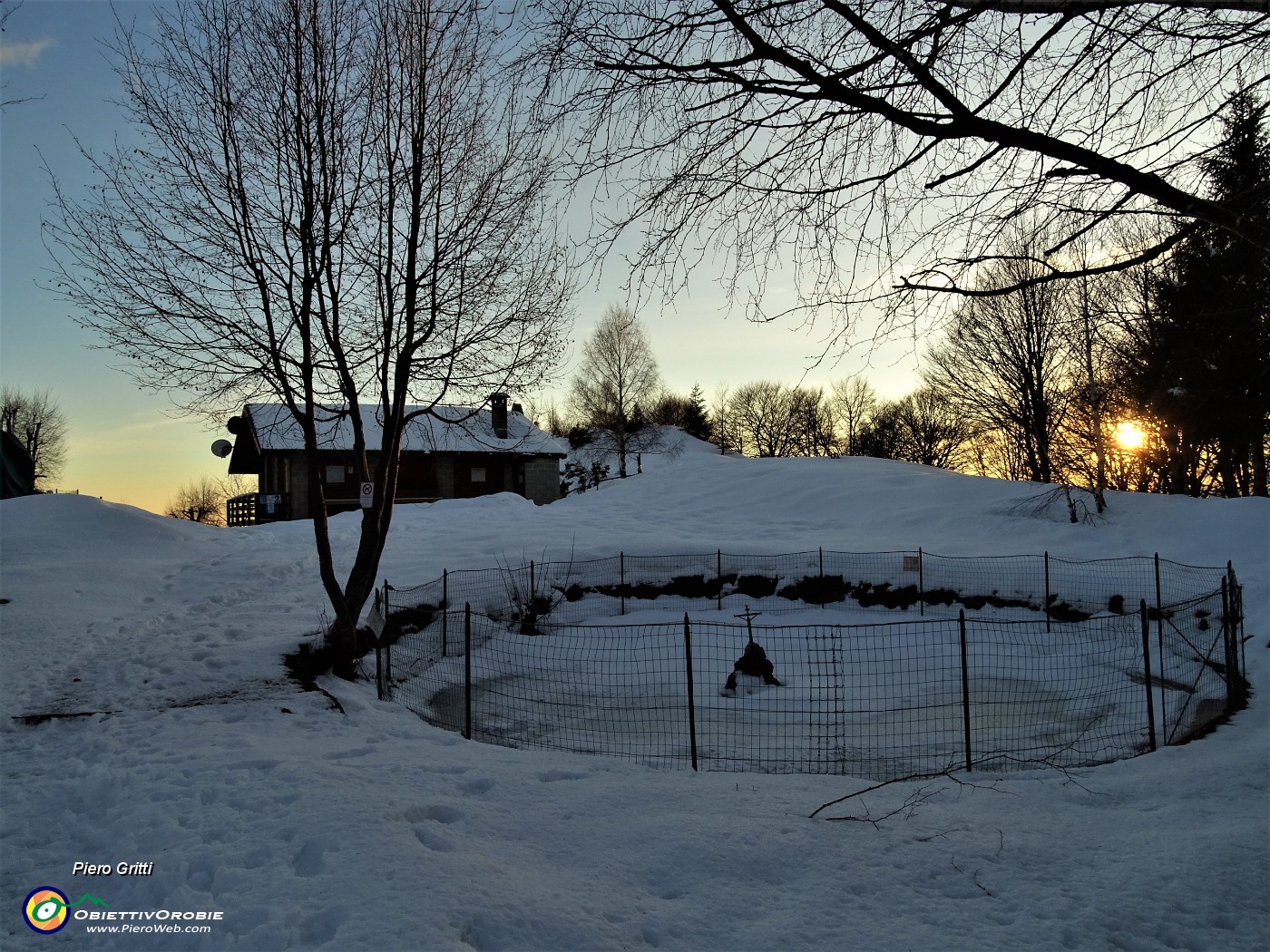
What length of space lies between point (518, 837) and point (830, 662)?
186 inches

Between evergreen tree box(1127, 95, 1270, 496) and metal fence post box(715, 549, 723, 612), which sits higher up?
evergreen tree box(1127, 95, 1270, 496)

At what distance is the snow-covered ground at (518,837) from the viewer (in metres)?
3.26

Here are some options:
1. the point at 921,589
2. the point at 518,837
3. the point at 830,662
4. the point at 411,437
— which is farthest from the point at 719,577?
the point at 411,437

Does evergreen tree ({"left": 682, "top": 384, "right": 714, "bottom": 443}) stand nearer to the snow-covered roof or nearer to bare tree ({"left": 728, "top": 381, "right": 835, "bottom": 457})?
bare tree ({"left": 728, "top": 381, "right": 835, "bottom": 457})

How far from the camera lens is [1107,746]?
24.5 ft

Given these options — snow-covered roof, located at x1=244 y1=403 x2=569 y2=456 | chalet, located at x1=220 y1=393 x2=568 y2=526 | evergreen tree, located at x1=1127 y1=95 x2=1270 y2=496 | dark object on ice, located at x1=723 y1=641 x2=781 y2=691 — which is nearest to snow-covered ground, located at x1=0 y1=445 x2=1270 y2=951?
dark object on ice, located at x1=723 y1=641 x2=781 y2=691

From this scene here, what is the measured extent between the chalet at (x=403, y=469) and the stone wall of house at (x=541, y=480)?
0.17 feet

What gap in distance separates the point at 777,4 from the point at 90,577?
14.0 m

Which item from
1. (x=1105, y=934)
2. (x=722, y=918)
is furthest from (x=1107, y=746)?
(x=722, y=918)

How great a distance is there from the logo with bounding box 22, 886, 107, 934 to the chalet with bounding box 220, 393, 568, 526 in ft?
87.9

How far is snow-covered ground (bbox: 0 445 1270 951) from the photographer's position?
326 cm

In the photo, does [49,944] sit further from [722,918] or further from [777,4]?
[777,4]

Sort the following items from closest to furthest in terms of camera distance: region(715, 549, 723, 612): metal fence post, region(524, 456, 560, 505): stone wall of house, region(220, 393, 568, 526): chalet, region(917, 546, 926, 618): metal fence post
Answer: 1. region(917, 546, 926, 618): metal fence post
2. region(715, 549, 723, 612): metal fence post
3. region(220, 393, 568, 526): chalet
4. region(524, 456, 560, 505): stone wall of house

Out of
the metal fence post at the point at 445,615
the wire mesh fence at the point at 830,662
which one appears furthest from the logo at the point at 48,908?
the metal fence post at the point at 445,615
